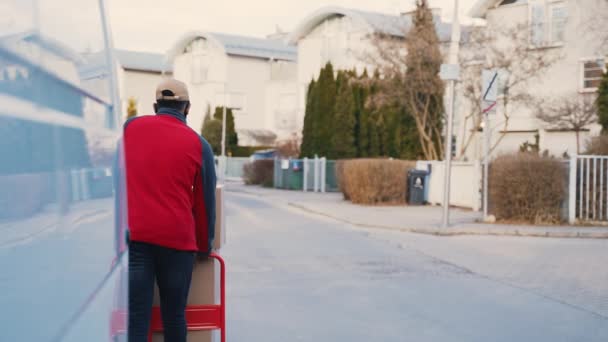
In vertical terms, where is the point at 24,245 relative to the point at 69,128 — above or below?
below

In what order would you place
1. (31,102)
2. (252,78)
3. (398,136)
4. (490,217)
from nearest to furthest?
(31,102), (490,217), (398,136), (252,78)

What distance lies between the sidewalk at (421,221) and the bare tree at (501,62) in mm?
4773

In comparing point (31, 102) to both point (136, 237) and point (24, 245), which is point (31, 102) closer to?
point (24, 245)

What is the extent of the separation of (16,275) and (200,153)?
2.55 metres

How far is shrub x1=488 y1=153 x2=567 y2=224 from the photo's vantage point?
54.1 feet

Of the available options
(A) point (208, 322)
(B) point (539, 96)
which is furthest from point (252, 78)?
(A) point (208, 322)

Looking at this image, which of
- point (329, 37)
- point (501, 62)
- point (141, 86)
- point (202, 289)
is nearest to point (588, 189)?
point (501, 62)

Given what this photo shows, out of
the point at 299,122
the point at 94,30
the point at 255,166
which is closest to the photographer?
the point at 94,30

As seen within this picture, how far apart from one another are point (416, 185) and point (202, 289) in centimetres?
1950

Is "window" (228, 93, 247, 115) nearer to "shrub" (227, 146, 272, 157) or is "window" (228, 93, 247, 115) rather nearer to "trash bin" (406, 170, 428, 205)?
"shrub" (227, 146, 272, 157)

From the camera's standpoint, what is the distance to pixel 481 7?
34750mm

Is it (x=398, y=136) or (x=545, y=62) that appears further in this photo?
(x=398, y=136)

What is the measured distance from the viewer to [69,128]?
2221 mm

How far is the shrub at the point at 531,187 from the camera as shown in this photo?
1650 cm
